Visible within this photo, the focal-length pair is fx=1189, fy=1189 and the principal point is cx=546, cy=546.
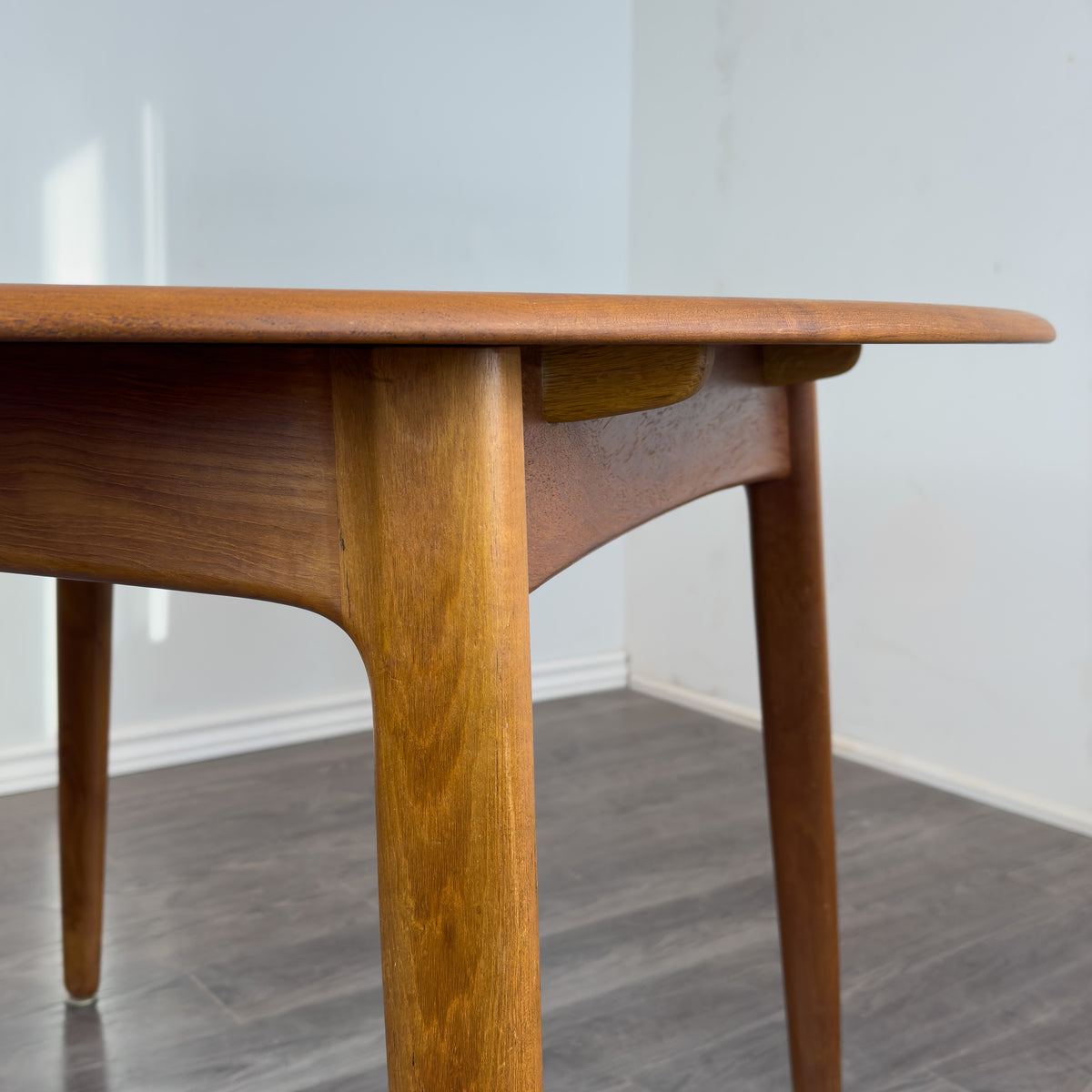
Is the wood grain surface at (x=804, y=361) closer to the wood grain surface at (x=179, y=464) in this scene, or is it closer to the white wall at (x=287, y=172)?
the wood grain surface at (x=179, y=464)

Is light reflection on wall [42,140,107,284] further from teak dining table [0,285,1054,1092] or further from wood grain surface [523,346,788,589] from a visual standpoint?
teak dining table [0,285,1054,1092]

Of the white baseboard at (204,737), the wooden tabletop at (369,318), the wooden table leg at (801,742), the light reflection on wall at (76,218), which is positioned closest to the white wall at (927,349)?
the white baseboard at (204,737)

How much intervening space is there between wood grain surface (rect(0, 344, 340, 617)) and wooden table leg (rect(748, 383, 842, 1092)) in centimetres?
44

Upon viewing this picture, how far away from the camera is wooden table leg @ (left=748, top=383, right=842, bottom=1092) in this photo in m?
0.81

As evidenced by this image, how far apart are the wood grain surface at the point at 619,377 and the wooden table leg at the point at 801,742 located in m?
0.32

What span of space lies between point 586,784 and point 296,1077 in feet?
2.81

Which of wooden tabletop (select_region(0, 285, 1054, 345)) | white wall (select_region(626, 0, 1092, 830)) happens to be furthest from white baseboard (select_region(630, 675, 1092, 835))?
wooden tabletop (select_region(0, 285, 1054, 345))

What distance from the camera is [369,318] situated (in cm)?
32

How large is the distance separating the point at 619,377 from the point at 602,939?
942 millimetres

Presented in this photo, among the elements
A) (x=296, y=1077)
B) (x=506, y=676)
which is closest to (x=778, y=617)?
(x=506, y=676)

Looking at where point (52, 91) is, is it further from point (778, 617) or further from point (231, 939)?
point (778, 617)

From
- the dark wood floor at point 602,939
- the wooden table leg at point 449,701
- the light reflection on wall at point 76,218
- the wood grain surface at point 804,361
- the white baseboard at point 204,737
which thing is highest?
the light reflection on wall at point 76,218

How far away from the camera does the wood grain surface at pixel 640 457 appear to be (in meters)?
0.50

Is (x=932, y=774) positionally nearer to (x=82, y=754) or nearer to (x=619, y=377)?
(x=82, y=754)
